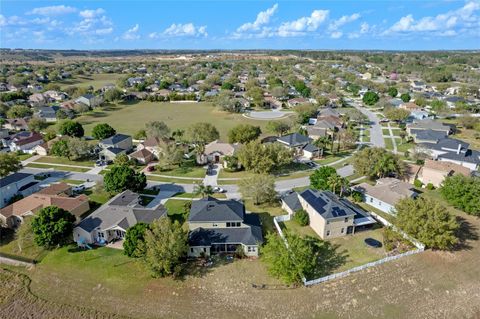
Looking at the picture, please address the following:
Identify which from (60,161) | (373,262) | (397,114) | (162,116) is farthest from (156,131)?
(397,114)

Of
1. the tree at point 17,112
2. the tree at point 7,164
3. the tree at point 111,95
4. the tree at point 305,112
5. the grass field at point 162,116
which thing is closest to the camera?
the tree at point 7,164

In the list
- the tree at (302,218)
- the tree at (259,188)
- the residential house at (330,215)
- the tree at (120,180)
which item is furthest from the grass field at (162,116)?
the tree at (302,218)

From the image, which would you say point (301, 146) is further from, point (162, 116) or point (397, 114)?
point (162, 116)

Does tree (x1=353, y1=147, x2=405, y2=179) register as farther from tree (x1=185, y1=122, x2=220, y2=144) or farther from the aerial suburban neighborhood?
tree (x1=185, y1=122, x2=220, y2=144)

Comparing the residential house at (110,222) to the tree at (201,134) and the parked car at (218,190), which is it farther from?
the tree at (201,134)

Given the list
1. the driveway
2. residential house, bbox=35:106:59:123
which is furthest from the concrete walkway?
residential house, bbox=35:106:59:123

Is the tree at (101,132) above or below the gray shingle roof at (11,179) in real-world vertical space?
above

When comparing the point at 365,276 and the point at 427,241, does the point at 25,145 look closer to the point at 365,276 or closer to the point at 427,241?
the point at 365,276
